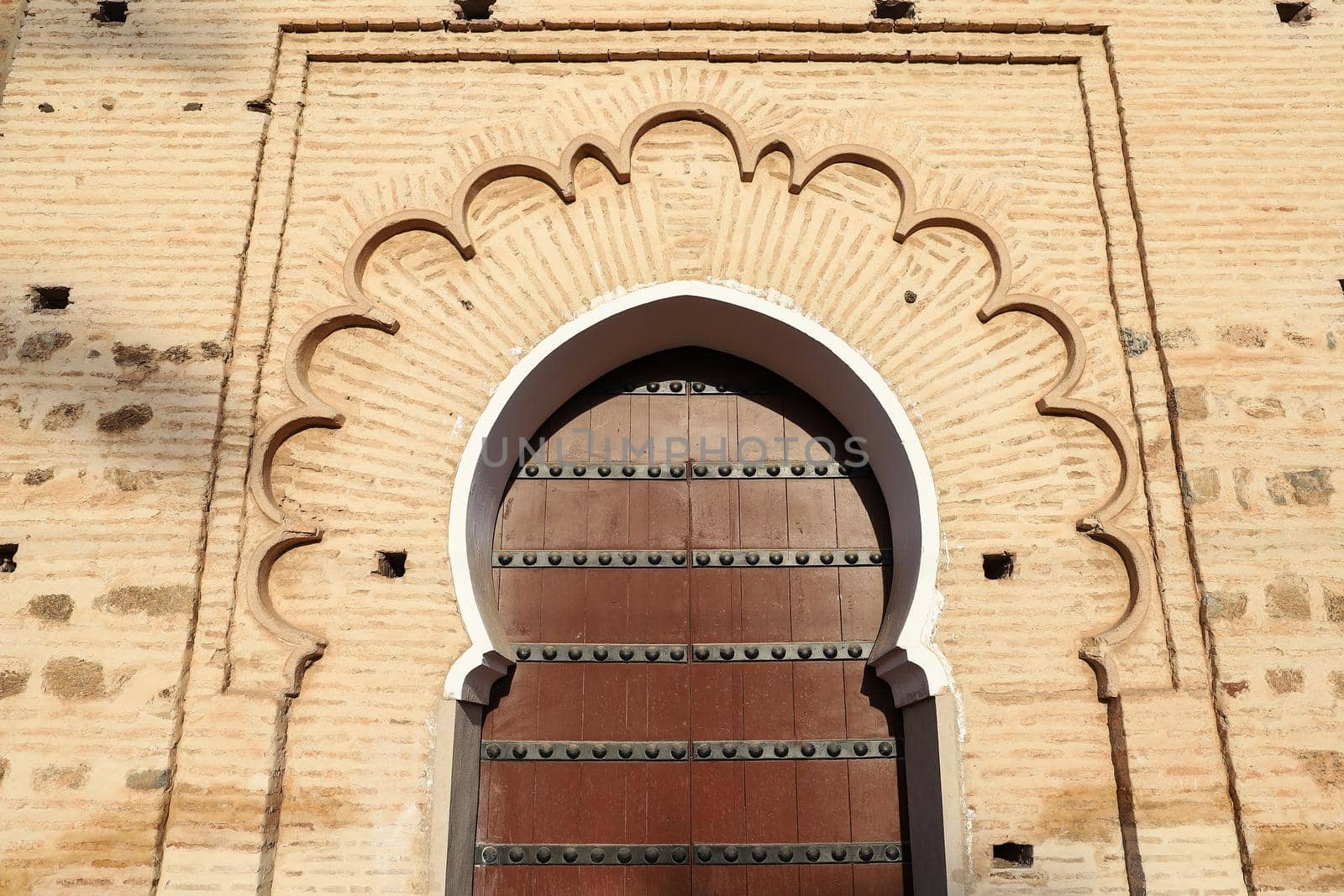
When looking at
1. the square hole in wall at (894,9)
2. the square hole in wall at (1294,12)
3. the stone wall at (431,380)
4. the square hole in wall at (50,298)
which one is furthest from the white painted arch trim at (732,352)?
the square hole in wall at (1294,12)

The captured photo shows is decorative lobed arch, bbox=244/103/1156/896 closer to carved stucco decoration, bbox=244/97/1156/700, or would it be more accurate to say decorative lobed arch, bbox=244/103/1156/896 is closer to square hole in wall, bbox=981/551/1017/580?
carved stucco decoration, bbox=244/97/1156/700

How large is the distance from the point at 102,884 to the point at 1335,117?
489 cm

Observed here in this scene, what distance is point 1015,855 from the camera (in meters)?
2.82

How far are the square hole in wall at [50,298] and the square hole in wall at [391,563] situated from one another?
144 cm

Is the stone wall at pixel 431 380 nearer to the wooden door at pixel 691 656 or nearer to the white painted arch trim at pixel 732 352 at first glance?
the white painted arch trim at pixel 732 352

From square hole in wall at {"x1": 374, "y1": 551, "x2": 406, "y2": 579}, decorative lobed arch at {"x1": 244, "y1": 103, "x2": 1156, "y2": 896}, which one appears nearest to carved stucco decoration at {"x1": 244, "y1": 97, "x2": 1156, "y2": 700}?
decorative lobed arch at {"x1": 244, "y1": 103, "x2": 1156, "y2": 896}

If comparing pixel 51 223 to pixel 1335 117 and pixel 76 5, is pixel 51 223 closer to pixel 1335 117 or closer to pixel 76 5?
pixel 76 5

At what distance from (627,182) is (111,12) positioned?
6.93ft

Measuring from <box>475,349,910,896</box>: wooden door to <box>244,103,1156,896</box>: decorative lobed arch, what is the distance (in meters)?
0.12

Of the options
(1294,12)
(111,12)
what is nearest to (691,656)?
(111,12)

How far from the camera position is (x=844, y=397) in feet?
11.4

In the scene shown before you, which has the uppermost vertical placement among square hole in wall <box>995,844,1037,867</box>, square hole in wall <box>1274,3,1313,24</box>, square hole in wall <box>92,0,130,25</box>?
square hole in wall <box>1274,3,1313,24</box>

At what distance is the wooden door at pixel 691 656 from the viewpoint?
3.21 meters

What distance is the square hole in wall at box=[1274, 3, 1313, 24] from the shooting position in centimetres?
359
